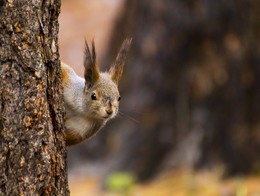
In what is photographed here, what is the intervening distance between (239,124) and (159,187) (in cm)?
95

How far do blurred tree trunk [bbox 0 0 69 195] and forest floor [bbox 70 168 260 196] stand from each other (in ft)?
11.4

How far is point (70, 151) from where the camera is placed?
8.55 m

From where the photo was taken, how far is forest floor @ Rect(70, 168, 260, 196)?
648 centimetres

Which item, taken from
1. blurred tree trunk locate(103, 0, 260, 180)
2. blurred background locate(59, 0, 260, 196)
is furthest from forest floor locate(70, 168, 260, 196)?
blurred tree trunk locate(103, 0, 260, 180)

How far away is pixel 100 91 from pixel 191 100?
3508 mm

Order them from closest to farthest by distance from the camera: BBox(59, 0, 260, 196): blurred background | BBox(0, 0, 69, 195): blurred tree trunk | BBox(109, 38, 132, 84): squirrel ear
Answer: BBox(0, 0, 69, 195): blurred tree trunk
BBox(109, 38, 132, 84): squirrel ear
BBox(59, 0, 260, 196): blurred background

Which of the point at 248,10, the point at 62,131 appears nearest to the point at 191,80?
the point at 248,10

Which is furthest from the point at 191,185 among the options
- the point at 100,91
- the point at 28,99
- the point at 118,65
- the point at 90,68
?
the point at 28,99

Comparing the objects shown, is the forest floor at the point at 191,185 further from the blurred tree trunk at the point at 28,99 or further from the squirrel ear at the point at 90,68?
the blurred tree trunk at the point at 28,99

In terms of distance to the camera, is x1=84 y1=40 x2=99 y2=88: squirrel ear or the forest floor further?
the forest floor

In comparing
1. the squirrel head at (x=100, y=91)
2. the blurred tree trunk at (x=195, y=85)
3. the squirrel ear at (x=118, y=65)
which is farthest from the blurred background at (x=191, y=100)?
the squirrel head at (x=100, y=91)

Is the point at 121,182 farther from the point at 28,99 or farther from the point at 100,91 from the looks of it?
the point at 28,99

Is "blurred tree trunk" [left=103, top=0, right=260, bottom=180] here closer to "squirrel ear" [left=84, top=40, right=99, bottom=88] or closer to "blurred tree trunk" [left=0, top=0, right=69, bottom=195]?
"squirrel ear" [left=84, top=40, right=99, bottom=88]

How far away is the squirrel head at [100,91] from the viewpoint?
346 cm
